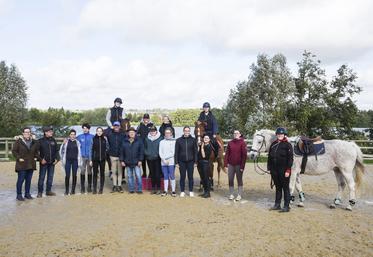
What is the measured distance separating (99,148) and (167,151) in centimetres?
156

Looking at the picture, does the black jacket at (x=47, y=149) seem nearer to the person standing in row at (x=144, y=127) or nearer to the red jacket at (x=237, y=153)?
the person standing in row at (x=144, y=127)

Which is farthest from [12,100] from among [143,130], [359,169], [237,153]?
[359,169]

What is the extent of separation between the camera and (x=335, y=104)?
21438mm

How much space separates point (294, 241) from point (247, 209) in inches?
79.1

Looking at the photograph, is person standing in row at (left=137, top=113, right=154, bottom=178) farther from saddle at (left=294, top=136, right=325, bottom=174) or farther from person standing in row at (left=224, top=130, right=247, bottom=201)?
saddle at (left=294, top=136, right=325, bottom=174)

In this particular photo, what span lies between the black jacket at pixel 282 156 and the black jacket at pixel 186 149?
1.90m

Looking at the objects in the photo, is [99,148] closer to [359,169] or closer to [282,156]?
[282,156]

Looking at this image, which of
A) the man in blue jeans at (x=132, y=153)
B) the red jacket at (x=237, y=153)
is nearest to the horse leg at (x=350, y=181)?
the red jacket at (x=237, y=153)

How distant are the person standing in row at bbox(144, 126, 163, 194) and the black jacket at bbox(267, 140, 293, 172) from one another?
281cm

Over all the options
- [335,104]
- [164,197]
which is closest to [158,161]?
[164,197]

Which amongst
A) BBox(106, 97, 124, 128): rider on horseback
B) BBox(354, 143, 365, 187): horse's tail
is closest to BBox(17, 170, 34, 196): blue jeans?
BBox(106, 97, 124, 128): rider on horseback

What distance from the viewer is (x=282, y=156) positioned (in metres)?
6.63

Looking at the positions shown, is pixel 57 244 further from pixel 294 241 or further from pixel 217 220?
pixel 294 241

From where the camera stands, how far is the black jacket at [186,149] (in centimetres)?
791
